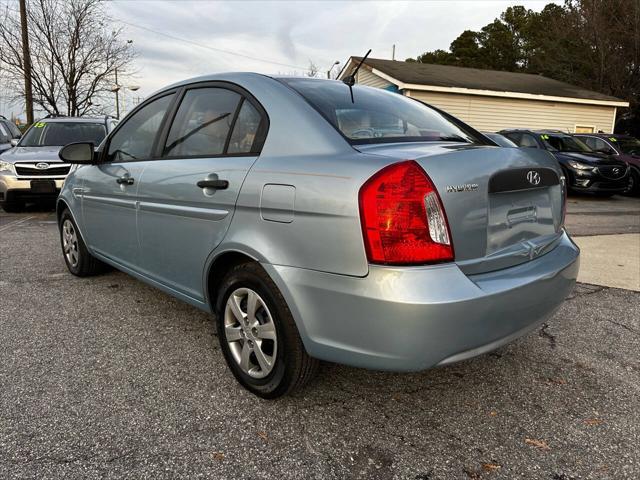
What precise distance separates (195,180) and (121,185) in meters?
1.03

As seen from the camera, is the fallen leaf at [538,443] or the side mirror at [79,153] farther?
the side mirror at [79,153]

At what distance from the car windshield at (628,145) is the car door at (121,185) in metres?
13.8

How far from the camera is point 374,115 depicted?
2.66 metres

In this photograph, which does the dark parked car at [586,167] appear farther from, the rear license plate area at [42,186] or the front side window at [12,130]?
the front side window at [12,130]

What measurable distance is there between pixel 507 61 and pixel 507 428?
42.3 metres

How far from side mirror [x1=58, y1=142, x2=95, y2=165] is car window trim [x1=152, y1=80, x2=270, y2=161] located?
41.9 inches

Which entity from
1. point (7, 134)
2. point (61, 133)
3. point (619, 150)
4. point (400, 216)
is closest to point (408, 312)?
point (400, 216)

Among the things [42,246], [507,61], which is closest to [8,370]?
[42,246]

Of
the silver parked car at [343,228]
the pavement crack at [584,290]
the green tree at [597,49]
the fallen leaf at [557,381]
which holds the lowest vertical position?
the fallen leaf at [557,381]

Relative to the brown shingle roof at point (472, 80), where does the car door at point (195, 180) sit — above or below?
below

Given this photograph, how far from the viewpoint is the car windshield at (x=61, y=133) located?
913 cm

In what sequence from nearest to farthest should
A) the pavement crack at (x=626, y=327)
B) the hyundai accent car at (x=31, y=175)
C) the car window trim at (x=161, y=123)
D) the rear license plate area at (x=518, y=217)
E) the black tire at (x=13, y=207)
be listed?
the rear license plate area at (x=518, y=217), the car window trim at (x=161, y=123), the pavement crack at (x=626, y=327), the hyundai accent car at (x=31, y=175), the black tire at (x=13, y=207)

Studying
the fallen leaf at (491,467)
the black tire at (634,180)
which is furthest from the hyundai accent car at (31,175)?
the black tire at (634,180)

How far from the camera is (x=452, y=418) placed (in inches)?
93.9
